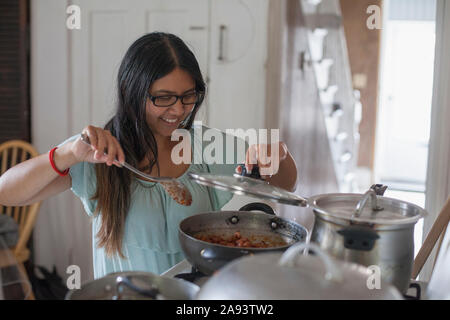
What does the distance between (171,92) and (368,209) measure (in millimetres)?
617

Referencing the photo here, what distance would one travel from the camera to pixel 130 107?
1.28 m

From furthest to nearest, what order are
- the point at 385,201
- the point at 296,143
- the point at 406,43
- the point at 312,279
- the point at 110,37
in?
the point at 406,43 < the point at 296,143 < the point at 110,37 < the point at 385,201 < the point at 312,279

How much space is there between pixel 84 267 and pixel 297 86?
1.76 metres

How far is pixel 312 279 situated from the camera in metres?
0.52

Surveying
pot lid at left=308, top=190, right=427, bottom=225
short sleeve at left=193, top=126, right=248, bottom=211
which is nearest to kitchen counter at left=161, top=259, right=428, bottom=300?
pot lid at left=308, top=190, right=427, bottom=225

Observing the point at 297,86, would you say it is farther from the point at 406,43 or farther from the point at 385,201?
the point at 406,43

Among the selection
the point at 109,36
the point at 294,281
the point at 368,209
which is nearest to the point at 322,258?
the point at 294,281

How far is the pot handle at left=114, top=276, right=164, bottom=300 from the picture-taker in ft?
2.08

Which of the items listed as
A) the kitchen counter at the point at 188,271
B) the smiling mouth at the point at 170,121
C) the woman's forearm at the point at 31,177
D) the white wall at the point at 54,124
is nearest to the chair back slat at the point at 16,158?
the white wall at the point at 54,124

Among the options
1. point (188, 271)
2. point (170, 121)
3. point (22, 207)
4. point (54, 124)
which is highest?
point (170, 121)

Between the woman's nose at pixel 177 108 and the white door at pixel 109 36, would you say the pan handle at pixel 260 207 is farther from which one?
the white door at pixel 109 36

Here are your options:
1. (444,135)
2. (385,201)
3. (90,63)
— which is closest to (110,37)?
(90,63)

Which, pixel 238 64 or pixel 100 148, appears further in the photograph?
pixel 238 64

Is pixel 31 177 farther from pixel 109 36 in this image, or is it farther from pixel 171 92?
pixel 109 36
